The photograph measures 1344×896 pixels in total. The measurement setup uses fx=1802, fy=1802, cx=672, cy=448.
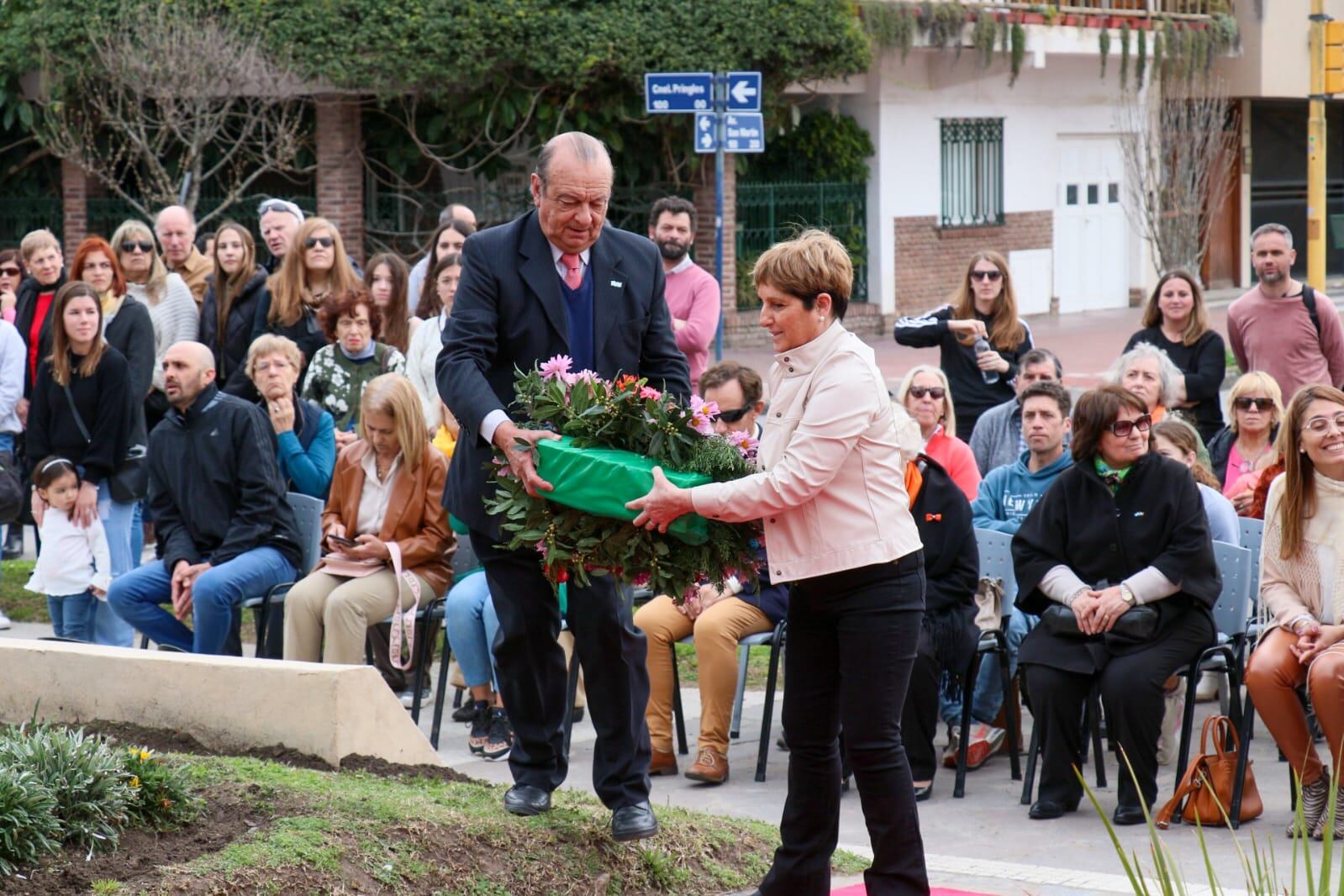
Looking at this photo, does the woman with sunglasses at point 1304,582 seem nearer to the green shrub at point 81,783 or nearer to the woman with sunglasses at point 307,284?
the green shrub at point 81,783

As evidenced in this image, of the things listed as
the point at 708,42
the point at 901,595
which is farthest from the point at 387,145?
the point at 901,595

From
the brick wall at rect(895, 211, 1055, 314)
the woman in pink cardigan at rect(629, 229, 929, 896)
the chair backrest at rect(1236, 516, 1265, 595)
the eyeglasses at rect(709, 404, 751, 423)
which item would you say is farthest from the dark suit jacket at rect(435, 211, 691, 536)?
the brick wall at rect(895, 211, 1055, 314)

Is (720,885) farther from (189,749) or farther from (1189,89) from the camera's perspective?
(1189,89)

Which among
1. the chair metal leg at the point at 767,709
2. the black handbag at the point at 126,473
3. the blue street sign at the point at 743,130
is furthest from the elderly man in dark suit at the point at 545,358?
the blue street sign at the point at 743,130

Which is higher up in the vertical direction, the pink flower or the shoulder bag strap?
the pink flower

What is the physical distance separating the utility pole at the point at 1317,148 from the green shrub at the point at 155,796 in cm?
1640

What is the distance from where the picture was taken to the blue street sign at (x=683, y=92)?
16.5 metres

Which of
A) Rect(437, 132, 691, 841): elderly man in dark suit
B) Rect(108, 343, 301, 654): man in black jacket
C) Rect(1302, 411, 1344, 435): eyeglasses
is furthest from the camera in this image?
Rect(108, 343, 301, 654): man in black jacket

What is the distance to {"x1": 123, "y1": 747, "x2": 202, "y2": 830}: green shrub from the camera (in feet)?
16.6

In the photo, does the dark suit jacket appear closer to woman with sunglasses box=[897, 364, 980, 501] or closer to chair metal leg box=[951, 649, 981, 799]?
chair metal leg box=[951, 649, 981, 799]

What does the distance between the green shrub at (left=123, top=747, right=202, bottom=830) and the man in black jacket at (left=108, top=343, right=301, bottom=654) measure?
2976mm

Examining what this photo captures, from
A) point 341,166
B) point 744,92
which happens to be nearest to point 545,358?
point 744,92

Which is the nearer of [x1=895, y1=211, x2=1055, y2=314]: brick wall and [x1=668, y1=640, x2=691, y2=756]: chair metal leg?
[x1=668, y1=640, x2=691, y2=756]: chair metal leg

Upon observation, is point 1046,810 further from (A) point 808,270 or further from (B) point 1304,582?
(A) point 808,270
